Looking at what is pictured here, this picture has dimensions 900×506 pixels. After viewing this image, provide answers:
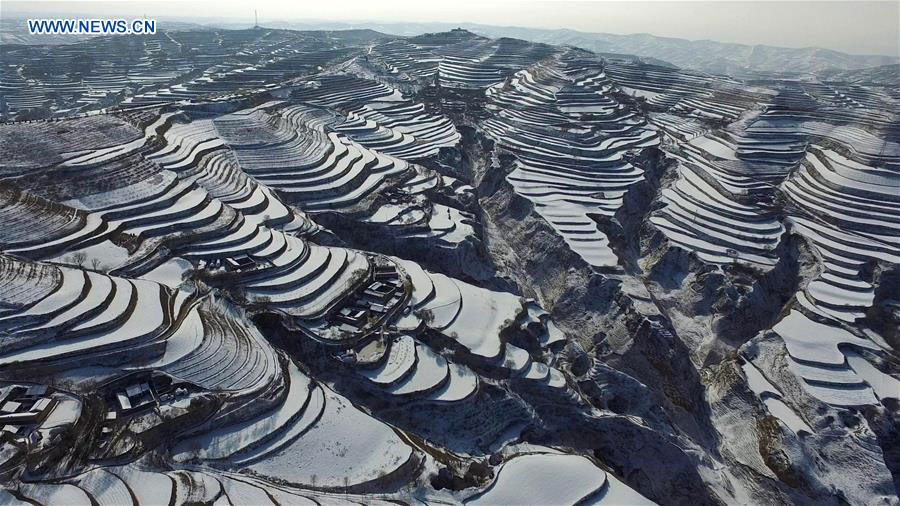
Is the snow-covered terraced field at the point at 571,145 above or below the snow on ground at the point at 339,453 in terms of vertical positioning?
above

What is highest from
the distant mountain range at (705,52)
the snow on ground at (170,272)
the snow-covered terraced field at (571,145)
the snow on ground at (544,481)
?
the distant mountain range at (705,52)

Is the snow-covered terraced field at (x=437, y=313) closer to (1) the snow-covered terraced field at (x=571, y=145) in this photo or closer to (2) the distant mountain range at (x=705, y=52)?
(1) the snow-covered terraced field at (x=571, y=145)

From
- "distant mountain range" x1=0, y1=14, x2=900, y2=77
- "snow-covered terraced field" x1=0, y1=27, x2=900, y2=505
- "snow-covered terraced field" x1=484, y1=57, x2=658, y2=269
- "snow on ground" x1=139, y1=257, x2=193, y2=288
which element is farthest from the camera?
"distant mountain range" x1=0, y1=14, x2=900, y2=77

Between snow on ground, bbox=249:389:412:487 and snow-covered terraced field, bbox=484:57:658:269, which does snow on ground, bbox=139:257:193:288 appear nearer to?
snow on ground, bbox=249:389:412:487

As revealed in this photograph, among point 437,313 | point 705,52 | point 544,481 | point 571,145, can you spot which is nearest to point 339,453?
point 544,481

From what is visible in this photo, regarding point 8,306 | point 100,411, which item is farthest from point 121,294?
point 100,411

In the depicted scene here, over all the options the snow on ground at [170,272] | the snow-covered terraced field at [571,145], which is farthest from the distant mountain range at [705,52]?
the snow on ground at [170,272]

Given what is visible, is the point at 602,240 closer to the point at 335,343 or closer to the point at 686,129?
the point at 335,343

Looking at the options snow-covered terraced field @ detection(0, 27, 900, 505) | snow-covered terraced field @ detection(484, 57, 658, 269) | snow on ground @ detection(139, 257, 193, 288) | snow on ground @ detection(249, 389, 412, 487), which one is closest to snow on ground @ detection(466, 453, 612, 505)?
snow-covered terraced field @ detection(0, 27, 900, 505)

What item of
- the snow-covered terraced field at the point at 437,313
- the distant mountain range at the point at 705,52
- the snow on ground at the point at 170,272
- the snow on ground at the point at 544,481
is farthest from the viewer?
the distant mountain range at the point at 705,52

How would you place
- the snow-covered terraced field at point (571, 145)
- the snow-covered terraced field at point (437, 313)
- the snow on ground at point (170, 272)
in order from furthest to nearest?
the snow-covered terraced field at point (571, 145) < the snow on ground at point (170, 272) < the snow-covered terraced field at point (437, 313)

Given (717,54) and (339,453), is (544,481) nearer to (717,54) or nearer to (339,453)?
(339,453)

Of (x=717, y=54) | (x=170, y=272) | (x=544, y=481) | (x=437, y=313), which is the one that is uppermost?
(x=717, y=54)
